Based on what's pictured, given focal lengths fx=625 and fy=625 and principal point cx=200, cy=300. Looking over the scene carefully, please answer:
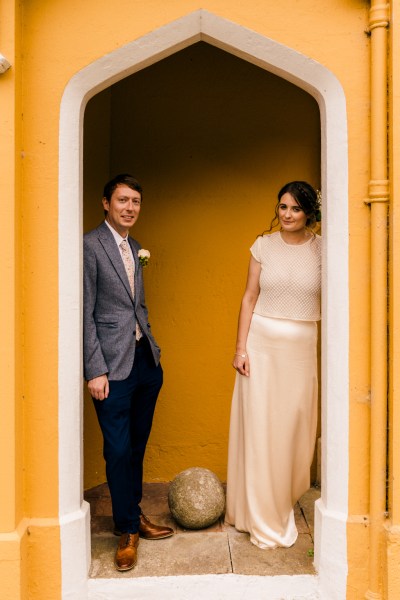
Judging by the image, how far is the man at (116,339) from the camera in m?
3.76

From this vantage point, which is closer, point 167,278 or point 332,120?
point 332,120

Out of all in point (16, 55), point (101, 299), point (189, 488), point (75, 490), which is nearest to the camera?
point (16, 55)

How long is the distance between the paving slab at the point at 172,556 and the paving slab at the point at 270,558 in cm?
6

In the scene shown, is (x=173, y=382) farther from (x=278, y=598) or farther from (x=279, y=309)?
(x=278, y=598)

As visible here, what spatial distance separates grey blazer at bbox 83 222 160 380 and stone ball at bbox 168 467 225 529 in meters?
0.99

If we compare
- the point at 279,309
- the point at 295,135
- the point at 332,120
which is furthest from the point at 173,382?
the point at 332,120

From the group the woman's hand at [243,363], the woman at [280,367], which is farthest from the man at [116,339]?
the woman at [280,367]

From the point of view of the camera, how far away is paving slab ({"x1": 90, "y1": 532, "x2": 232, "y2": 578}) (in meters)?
3.74

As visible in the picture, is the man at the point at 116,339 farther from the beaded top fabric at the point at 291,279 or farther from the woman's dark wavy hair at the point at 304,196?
the woman's dark wavy hair at the point at 304,196

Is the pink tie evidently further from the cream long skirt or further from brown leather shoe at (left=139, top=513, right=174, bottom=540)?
brown leather shoe at (left=139, top=513, right=174, bottom=540)

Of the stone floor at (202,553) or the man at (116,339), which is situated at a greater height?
the man at (116,339)

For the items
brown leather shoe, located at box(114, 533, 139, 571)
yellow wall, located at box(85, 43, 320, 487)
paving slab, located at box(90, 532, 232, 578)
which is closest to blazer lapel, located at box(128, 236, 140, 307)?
yellow wall, located at box(85, 43, 320, 487)

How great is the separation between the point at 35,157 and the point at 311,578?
2.90m

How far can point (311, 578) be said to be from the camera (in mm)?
3674
